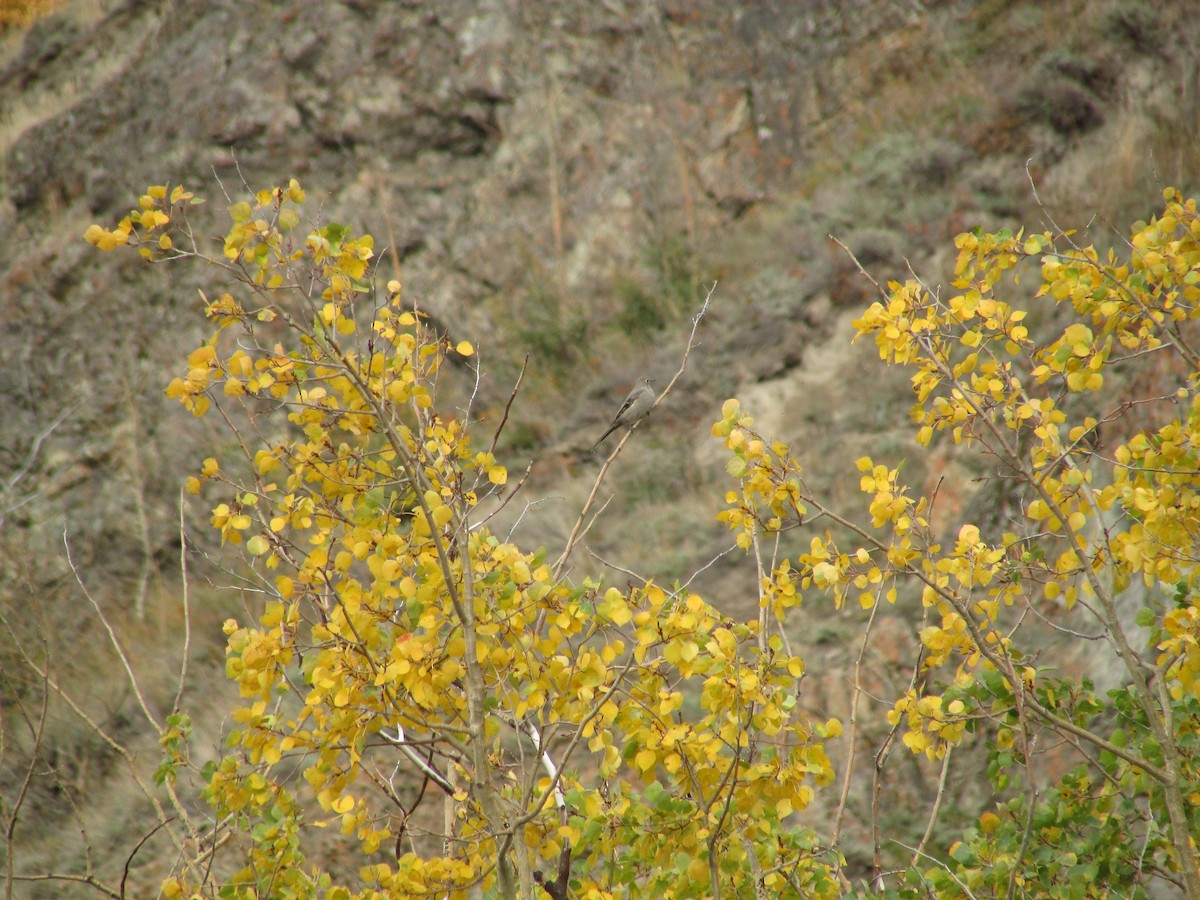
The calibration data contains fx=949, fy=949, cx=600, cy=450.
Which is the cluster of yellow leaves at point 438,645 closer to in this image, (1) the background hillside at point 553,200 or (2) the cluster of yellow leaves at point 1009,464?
(2) the cluster of yellow leaves at point 1009,464

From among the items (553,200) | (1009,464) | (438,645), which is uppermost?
(438,645)

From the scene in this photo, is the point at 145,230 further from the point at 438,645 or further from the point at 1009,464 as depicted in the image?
the point at 1009,464

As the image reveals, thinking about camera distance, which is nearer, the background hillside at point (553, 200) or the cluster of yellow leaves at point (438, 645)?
the cluster of yellow leaves at point (438, 645)

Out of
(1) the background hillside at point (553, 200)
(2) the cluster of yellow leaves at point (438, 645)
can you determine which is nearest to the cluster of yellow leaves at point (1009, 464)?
(2) the cluster of yellow leaves at point (438, 645)

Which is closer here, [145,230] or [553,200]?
[145,230]

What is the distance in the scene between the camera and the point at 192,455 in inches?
390

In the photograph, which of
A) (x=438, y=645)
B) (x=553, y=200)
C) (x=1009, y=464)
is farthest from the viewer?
(x=553, y=200)

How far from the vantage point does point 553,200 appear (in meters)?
10.5

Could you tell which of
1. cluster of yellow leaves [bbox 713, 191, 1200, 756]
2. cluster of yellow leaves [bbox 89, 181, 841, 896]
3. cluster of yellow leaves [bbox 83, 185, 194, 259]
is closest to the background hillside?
cluster of yellow leaves [bbox 713, 191, 1200, 756]

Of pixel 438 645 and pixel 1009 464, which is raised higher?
pixel 438 645

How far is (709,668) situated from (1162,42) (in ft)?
28.4

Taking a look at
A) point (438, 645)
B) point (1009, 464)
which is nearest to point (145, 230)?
point (438, 645)

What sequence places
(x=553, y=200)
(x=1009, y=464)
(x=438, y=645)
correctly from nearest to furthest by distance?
(x=438, y=645), (x=1009, y=464), (x=553, y=200)

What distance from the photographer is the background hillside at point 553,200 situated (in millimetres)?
7758
